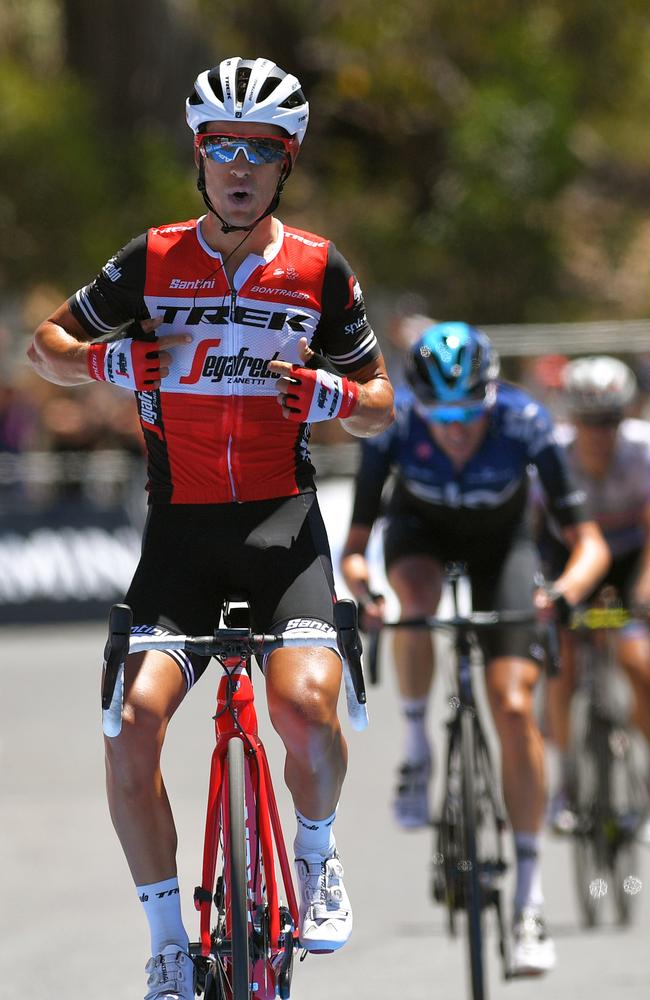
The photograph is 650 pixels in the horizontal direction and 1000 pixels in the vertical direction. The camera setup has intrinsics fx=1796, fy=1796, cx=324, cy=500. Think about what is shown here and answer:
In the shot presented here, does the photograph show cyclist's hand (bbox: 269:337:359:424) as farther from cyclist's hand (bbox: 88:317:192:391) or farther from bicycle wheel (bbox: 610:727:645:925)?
bicycle wheel (bbox: 610:727:645:925)

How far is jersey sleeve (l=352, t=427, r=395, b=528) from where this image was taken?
6926mm

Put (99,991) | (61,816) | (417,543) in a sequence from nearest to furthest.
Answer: (99,991), (417,543), (61,816)

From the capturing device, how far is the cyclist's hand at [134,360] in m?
4.68

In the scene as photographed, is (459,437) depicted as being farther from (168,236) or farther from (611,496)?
(168,236)

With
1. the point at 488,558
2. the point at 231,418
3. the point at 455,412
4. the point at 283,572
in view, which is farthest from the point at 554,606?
the point at 231,418

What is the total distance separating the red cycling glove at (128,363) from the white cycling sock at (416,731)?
9.78ft

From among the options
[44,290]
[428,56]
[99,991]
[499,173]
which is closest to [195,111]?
[99,991]

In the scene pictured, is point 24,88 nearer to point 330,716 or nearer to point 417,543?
point 417,543

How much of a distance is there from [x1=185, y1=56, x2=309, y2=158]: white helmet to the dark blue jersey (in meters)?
2.28

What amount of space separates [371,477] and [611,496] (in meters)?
2.08

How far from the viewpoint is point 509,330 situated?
17.2 m

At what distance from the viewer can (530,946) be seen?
20.7ft

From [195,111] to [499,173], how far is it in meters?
22.9

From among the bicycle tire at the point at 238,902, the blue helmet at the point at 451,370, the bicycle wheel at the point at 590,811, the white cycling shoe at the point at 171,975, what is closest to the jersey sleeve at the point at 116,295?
the bicycle tire at the point at 238,902
